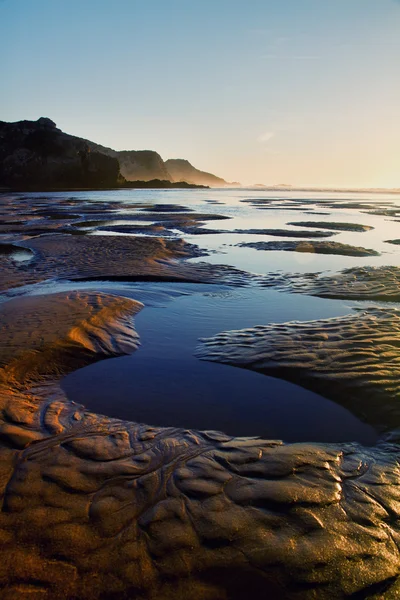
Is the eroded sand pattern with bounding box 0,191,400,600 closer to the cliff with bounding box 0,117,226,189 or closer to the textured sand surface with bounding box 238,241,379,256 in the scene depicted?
the textured sand surface with bounding box 238,241,379,256

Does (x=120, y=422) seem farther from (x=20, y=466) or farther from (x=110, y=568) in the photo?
(x=110, y=568)

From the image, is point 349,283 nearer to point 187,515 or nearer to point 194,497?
point 194,497

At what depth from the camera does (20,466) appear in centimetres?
294

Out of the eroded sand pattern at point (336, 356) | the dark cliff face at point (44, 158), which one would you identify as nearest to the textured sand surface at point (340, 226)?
the eroded sand pattern at point (336, 356)

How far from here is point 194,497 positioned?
266 cm

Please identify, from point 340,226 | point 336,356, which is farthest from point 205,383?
point 340,226

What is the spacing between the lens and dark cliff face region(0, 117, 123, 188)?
88438mm

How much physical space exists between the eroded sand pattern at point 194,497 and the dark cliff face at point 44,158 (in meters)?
97.7

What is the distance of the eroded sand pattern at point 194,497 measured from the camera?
207 cm

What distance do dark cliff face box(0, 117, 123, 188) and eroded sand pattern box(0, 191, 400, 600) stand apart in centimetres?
9766

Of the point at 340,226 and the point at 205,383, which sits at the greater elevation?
the point at 340,226

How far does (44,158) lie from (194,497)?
4015 inches

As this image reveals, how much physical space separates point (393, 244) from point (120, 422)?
16837 mm

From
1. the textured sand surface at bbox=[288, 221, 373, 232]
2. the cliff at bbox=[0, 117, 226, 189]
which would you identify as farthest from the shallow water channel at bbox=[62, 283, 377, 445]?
the cliff at bbox=[0, 117, 226, 189]
